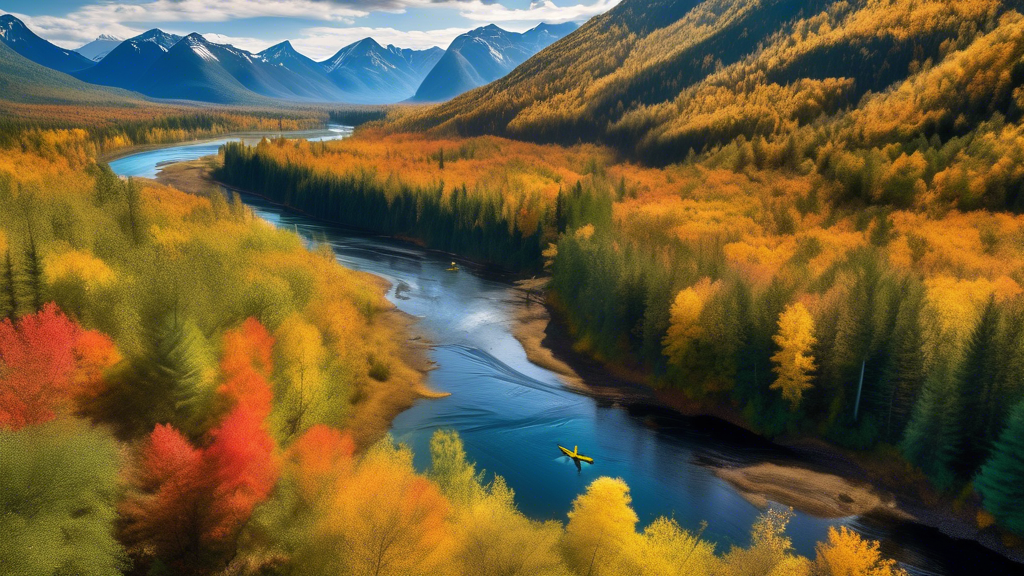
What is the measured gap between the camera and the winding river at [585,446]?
46.6 metres

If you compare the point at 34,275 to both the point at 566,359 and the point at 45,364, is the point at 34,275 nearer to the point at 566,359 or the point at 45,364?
the point at 45,364

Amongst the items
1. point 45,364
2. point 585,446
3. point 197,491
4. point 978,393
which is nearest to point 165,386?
point 45,364

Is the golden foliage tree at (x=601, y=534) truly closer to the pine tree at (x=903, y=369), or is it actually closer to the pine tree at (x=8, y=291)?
the pine tree at (x=903, y=369)

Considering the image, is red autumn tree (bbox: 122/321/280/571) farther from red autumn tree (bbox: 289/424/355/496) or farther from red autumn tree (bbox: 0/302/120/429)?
red autumn tree (bbox: 0/302/120/429)

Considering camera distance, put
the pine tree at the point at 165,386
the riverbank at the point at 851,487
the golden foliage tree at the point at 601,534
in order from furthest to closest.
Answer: the riverbank at the point at 851,487 < the pine tree at the point at 165,386 < the golden foliage tree at the point at 601,534

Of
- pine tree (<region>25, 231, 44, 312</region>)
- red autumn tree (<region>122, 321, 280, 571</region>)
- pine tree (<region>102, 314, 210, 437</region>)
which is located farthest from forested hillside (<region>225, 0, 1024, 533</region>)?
pine tree (<region>25, 231, 44, 312</region>)

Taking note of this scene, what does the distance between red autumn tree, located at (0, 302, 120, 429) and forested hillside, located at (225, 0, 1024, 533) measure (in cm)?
5344

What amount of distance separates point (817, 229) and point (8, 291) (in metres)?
93.4

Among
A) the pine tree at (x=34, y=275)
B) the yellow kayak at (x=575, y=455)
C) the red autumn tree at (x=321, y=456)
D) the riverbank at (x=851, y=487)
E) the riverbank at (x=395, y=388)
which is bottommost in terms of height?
the riverbank at (x=395, y=388)

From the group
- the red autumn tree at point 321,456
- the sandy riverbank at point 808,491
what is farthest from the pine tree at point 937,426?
the red autumn tree at point 321,456

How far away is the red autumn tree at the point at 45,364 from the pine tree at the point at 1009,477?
63.3 m

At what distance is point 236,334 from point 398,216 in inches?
4107

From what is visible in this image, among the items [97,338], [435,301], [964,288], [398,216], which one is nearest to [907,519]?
[964,288]

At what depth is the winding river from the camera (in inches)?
1833
